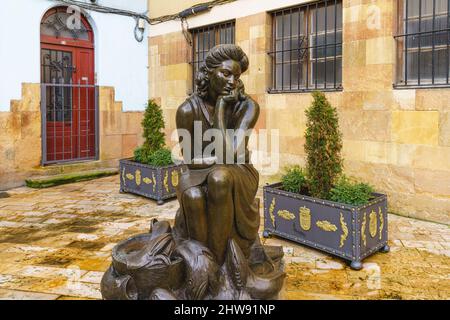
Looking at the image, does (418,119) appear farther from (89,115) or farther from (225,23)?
(89,115)

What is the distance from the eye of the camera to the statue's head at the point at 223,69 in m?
2.82

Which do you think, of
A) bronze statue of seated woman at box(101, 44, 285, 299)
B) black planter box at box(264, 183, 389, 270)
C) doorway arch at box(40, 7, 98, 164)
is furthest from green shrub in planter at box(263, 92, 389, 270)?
doorway arch at box(40, 7, 98, 164)

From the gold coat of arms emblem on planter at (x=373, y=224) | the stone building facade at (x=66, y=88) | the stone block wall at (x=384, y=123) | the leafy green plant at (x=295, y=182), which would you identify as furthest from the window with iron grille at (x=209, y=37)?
the gold coat of arms emblem on planter at (x=373, y=224)

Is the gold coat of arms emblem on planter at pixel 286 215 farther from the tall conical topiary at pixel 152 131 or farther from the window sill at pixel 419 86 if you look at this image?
the tall conical topiary at pixel 152 131

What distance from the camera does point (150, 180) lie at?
599 cm

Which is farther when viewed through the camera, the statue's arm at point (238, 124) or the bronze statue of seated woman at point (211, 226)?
the statue's arm at point (238, 124)

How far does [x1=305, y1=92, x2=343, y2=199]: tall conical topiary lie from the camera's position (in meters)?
3.98

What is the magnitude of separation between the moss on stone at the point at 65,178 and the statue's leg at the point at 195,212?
16.9ft

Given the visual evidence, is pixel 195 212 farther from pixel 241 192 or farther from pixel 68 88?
pixel 68 88

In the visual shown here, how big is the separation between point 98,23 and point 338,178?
5.95 meters

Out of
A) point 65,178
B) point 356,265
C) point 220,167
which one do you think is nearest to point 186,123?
point 220,167

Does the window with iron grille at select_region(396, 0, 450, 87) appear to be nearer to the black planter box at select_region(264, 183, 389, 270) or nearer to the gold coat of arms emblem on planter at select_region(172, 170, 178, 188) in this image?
the black planter box at select_region(264, 183, 389, 270)

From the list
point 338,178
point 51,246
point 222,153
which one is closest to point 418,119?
point 338,178
